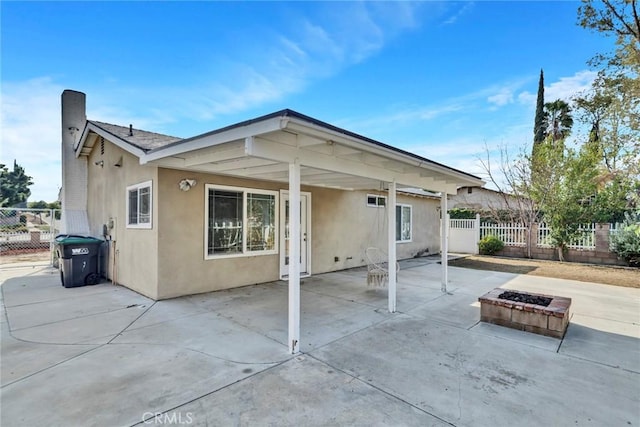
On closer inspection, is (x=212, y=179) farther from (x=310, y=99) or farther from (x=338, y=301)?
(x=310, y=99)

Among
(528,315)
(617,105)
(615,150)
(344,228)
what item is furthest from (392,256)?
(615,150)

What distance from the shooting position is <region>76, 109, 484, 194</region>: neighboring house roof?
3355mm

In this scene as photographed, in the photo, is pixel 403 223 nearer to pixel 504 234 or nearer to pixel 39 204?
pixel 504 234

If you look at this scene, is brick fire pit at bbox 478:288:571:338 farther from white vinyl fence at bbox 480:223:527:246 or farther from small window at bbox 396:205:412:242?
white vinyl fence at bbox 480:223:527:246

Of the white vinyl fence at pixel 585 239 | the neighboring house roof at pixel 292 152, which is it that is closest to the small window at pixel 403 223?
the neighboring house roof at pixel 292 152

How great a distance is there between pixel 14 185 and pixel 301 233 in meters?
33.2

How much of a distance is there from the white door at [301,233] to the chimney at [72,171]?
6.26m

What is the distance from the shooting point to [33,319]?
499 centimetres

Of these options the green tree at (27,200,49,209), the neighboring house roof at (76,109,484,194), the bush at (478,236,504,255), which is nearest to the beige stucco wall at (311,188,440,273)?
the neighboring house roof at (76,109,484,194)

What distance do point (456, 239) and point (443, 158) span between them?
5727 millimetres

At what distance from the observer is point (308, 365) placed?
3494 millimetres

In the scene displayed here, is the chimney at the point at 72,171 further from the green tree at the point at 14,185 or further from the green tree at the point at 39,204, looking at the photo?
the green tree at the point at 39,204

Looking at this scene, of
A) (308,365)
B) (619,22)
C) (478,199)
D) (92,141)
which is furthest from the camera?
(478,199)

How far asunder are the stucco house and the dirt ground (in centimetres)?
453
